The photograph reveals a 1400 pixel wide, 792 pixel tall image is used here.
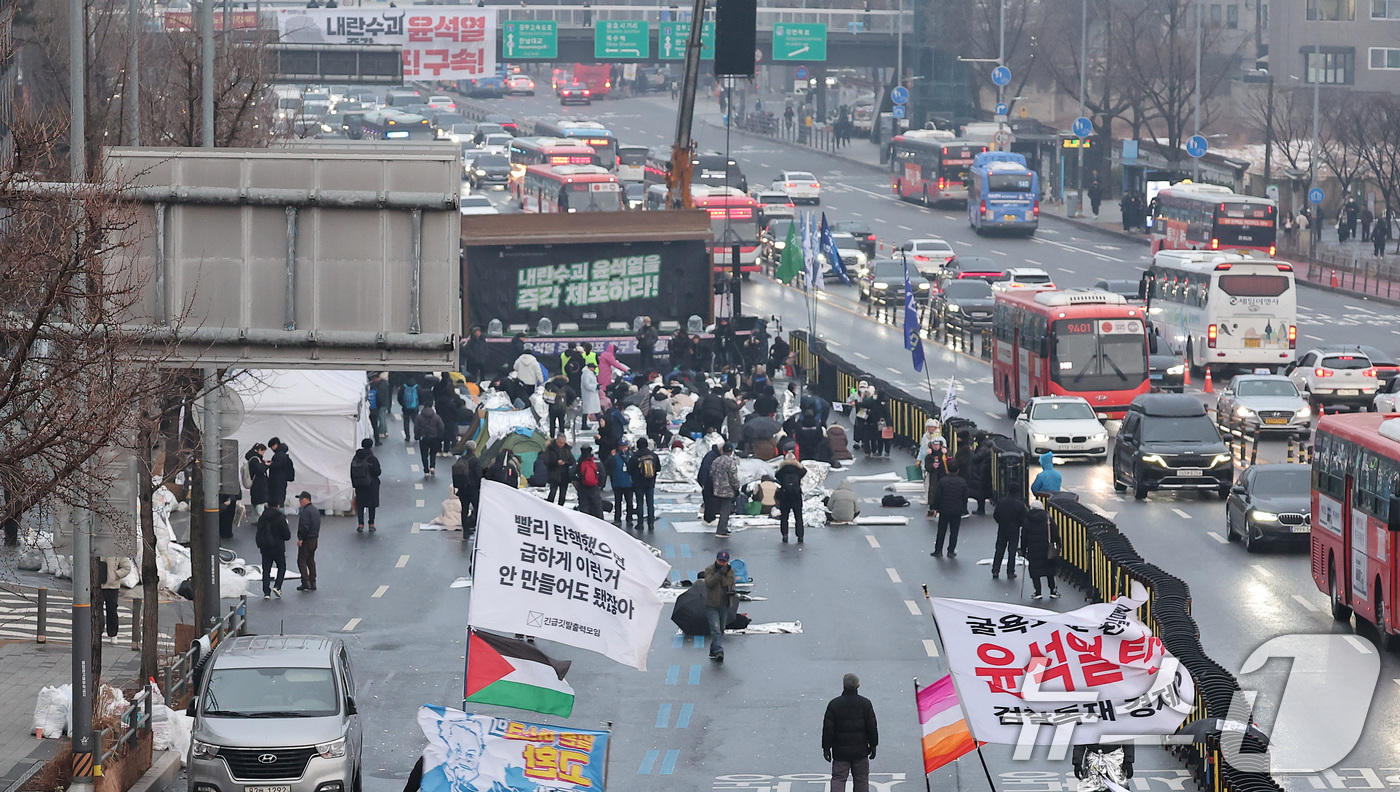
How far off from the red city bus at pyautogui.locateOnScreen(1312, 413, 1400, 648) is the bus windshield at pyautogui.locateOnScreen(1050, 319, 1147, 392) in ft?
56.0

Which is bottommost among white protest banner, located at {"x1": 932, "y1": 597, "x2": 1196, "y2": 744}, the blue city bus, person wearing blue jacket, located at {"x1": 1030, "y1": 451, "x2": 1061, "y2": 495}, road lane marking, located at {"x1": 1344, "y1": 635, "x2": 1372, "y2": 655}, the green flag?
road lane marking, located at {"x1": 1344, "y1": 635, "x2": 1372, "y2": 655}

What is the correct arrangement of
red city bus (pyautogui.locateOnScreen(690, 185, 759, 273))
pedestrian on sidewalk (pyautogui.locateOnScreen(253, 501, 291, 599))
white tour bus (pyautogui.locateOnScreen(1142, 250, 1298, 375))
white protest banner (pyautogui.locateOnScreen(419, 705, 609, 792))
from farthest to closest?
red city bus (pyautogui.locateOnScreen(690, 185, 759, 273)) < white tour bus (pyautogui.locateOnScreen(1142, 250, 1298, 375)) < pedestrian on sidewalk (pyautogui.locateOnScreen(253, 501, 291, 599)) < white protest banner (pyautogui.locateOnScreen(419, 705, 609, 792))

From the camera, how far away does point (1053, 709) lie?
1509 cm

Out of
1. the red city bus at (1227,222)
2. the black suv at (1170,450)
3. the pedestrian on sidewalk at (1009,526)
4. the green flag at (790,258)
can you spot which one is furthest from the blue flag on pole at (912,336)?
the red city bus at (1227,222)

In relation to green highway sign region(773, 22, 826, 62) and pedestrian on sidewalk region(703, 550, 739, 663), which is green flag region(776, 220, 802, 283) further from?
green highway sign region(773, 22, 826, 62)

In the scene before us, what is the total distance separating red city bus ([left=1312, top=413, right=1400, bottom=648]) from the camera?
22312 mm

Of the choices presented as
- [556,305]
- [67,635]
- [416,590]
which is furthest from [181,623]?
[556,305]

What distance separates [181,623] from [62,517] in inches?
213

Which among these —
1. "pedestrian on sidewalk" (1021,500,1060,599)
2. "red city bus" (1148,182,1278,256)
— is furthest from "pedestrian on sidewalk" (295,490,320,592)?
"red city bus" (1148,182,1278,256)

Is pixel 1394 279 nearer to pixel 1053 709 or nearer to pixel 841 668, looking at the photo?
pixel 841 668

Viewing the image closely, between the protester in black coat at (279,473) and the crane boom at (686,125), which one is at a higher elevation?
the crane boom at (686,125)

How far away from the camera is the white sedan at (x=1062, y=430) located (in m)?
38.6

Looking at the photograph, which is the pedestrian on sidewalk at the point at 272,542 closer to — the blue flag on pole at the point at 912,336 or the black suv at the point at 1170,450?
the black suv at the point at 1170,450

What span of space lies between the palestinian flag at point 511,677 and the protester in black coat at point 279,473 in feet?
48.4
